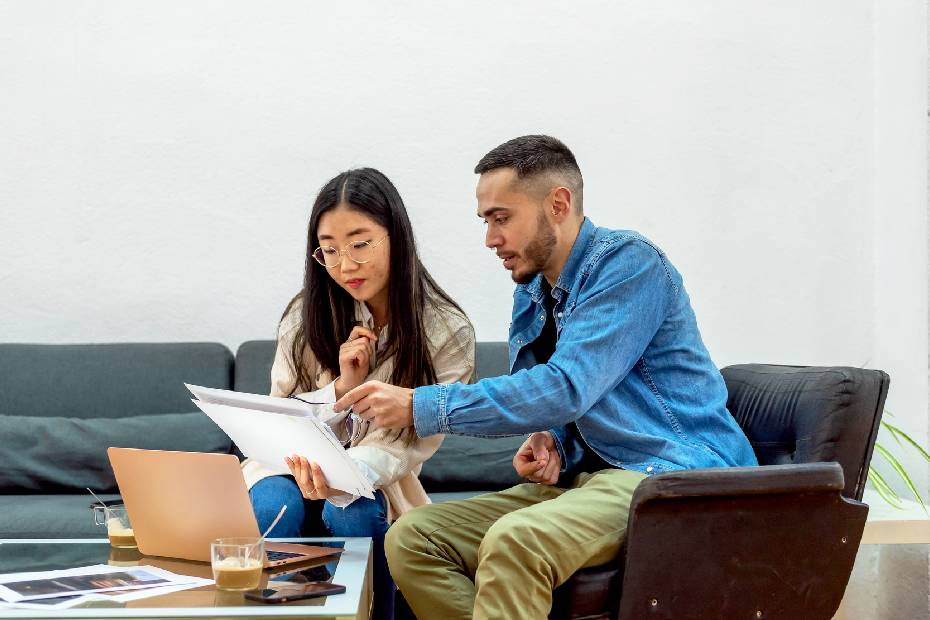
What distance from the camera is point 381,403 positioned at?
1728 millimetres

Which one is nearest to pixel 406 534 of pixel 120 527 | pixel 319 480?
pixel 319 480

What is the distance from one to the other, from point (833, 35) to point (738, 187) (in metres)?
0.60

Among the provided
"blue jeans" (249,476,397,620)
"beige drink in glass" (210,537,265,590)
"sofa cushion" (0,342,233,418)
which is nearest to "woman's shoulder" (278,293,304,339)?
"blue jeans" (249,476,397,620)

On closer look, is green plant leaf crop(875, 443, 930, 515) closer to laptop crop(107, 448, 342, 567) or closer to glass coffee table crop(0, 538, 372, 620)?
glass coffee table crop(0, 538, 372, 620)

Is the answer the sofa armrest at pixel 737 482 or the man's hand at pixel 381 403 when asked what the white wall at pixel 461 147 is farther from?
the sofa armrest at pixel 737 482

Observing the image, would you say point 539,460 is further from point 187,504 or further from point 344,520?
point 187,504

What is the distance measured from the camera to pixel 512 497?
6.32ft

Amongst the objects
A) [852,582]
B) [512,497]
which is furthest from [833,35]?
[512,497]

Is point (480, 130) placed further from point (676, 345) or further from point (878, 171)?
point (676, 345)

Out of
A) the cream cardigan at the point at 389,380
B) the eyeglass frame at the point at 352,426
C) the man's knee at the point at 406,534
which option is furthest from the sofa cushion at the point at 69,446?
the man's knee at the point at 406,534

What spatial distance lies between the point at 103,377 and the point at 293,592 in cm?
159

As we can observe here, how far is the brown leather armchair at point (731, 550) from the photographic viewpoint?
1548mm

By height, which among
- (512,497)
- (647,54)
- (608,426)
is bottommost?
(512,497)

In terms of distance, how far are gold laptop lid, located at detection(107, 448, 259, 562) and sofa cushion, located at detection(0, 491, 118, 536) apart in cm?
59
